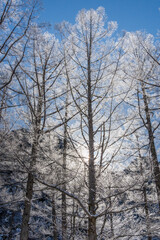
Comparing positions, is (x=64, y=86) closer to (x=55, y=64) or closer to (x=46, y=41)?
(x=55, y=64)

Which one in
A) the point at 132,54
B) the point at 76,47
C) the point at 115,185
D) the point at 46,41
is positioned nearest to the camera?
the point at 115,185

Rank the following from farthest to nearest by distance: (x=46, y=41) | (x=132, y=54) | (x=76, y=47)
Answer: (x=132, y=54)
(x=46, y=41)
(x=76, y=47)

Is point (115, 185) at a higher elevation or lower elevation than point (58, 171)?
lower

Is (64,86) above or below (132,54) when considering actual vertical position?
below

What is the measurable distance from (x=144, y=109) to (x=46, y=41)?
4392mm

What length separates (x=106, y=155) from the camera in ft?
9.96

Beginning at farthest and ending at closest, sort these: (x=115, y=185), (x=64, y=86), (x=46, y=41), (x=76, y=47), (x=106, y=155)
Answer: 1. (x=46, y=41)
2. (x=64, y=86)
3. (x=76, y=47)
4. (x=106, y=155)
5. (x=115, y=185)

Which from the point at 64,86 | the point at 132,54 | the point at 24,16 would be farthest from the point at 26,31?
the point at 132,54

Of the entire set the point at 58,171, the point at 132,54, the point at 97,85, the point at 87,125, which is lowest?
the point at 58,171

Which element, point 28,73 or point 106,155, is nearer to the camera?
point 106,155

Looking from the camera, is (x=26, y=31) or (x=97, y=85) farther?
(x=97, y=85)

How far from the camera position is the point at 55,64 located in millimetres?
5574

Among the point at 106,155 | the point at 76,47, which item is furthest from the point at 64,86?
the point at 106,155

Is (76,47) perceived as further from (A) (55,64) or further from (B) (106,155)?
(B) (106,155)
